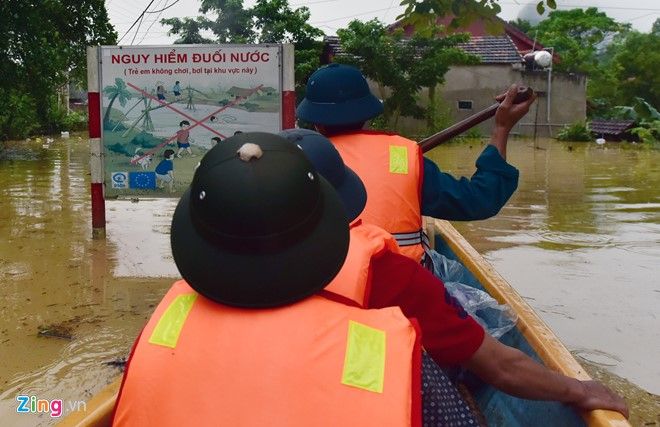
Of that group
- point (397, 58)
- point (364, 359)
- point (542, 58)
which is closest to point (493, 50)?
point (542, 58)

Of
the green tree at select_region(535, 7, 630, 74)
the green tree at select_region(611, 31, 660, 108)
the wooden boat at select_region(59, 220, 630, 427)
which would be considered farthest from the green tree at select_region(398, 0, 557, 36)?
the green tree at select_region(535, 7, 630, 74)

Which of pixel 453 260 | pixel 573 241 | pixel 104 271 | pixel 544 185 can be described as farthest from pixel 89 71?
pixel 544 185

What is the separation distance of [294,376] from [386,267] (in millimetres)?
500

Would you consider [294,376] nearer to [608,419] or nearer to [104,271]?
[608,419]

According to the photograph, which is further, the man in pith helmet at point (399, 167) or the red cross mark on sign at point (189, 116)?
the red cross mark on sign at point (189, 116)

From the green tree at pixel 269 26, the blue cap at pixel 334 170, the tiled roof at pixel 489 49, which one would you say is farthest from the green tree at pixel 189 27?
the blue cap at pixel 334 170

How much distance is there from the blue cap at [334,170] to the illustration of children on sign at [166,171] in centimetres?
413

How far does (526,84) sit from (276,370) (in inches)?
1030

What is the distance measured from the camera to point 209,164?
1362mm

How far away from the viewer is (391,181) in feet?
9.25

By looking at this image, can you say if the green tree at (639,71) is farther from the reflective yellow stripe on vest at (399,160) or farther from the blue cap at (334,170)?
the blue cap at (334,170)

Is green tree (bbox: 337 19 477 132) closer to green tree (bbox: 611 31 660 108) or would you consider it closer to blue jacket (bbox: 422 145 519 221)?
green tree (bbox: 611 31 660 108)

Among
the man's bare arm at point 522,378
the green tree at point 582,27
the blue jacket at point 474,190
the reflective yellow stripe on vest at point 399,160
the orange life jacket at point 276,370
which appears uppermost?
the green tree at point 582,27

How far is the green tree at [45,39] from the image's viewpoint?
45.5ft
